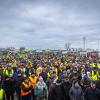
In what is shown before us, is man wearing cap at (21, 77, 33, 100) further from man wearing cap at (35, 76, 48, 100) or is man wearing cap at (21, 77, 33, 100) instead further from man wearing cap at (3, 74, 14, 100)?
man wearing cap at (3, 74, 14, 100)

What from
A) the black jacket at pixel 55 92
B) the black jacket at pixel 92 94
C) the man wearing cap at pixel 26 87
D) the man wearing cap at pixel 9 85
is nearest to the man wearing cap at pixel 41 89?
the man wearing cap at pixel 26 87

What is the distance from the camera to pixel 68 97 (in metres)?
12.4

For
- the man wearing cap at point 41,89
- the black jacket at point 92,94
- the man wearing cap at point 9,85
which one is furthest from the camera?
the man wearing cap at point 9,85

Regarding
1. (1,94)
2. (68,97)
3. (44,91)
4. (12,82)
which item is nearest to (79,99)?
(68,97)

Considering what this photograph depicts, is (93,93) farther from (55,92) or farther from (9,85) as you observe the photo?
(9,85)

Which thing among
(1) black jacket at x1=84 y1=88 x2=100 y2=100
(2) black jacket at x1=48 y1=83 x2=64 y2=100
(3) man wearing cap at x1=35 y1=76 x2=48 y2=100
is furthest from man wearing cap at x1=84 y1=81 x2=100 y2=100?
(3) man wearing cap at x1=35 y1=76 x2=48 y2=100

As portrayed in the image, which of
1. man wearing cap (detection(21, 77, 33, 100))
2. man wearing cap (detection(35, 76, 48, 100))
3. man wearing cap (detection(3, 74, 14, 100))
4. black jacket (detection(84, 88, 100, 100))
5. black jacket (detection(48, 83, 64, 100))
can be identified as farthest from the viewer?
man wearing cap (detection(3, 74, 14, 100))

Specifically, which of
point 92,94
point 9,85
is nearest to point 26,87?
point 9,85

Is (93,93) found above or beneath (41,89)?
above

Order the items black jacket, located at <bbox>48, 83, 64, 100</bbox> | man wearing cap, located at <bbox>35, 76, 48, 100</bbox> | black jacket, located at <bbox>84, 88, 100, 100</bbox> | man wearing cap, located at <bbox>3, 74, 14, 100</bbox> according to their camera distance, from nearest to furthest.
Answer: black jacket, located at <bbox>84, 88, 100, 100</bbox>
black jacket, located at <bbox>48, 83, 64, 100</bbox>
man wearing cap, located at <bbox>35, 76, 48, 100</bbox>
man wearing cap, located at <bbox>3, 74, 14, 100</bbox>

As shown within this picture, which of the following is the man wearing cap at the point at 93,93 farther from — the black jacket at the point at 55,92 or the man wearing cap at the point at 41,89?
the man wearing cap at the point at 41,89

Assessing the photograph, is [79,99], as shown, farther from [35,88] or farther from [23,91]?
[23,91]

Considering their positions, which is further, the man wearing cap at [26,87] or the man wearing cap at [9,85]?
the man wearing cap at [9,85]

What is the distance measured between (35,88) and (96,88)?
283cm
